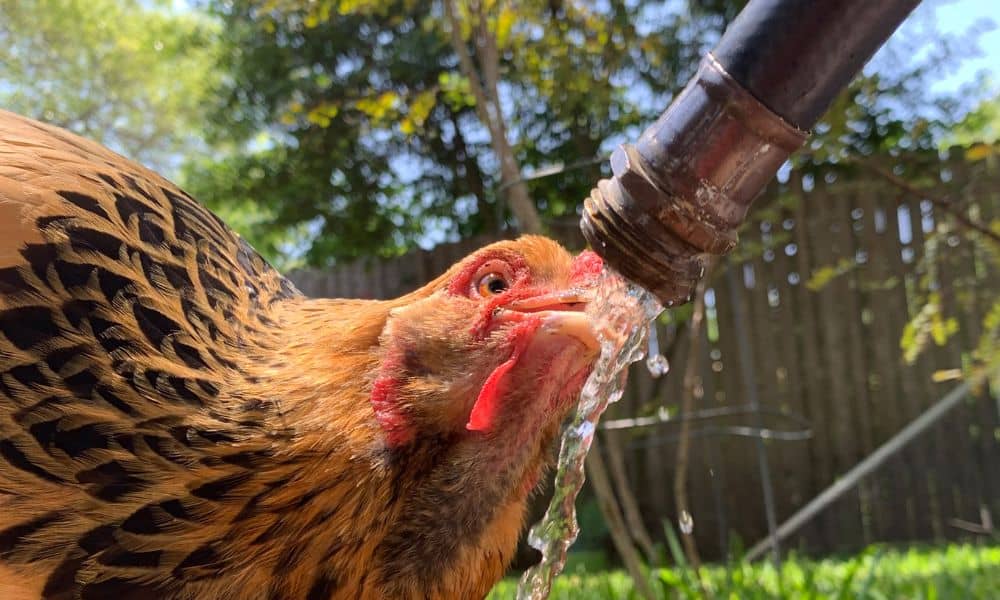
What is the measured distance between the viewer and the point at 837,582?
2986mm

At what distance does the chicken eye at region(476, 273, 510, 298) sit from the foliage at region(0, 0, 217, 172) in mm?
14290

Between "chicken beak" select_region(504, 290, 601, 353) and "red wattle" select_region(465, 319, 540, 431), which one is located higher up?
"chicken beak" select_region(504, 290, 601, 353)

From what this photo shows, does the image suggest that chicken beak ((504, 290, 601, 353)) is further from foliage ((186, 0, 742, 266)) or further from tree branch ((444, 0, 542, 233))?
foliage ((186, 0, 742, 266))

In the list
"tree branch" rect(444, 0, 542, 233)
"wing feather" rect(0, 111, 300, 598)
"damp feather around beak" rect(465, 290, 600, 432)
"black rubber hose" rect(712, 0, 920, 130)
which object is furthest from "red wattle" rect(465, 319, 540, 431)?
"tree branch" rect(444, 0, 542, 233)

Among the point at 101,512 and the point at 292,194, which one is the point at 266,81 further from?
the point at 101,512

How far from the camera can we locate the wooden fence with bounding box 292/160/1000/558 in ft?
16.6

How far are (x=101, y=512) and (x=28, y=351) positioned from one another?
28 cm

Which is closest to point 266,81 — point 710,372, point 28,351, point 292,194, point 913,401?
point 292,194

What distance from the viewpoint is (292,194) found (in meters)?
7.73

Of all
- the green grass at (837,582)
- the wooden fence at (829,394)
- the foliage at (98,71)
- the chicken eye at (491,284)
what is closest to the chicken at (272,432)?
the chicken eye at (491,284)

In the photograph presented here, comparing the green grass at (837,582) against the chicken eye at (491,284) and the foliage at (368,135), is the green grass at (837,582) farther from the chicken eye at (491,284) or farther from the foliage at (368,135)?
the foliage at (368,135)

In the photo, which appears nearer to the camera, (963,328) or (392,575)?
(392,575)

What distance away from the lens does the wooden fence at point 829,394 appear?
16.6 ft

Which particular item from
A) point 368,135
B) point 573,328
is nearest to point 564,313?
point 573,328
